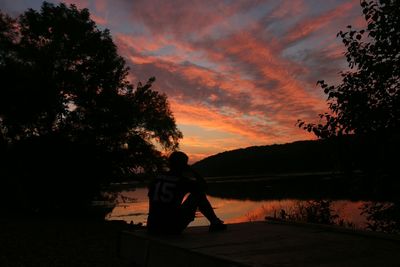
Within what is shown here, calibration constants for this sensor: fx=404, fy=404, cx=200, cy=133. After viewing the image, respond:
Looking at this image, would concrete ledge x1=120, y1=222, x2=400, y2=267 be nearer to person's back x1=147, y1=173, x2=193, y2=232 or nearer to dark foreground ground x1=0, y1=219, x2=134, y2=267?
person's back x1=147, y1=173, x2=193, y2=232

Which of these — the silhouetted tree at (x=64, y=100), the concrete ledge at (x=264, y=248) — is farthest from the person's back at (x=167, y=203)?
the silhouetted tree at (x=64, y=100)

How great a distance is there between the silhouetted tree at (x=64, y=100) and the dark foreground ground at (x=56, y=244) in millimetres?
4739

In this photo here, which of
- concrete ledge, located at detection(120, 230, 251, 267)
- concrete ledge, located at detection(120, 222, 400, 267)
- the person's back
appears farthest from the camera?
the person's back

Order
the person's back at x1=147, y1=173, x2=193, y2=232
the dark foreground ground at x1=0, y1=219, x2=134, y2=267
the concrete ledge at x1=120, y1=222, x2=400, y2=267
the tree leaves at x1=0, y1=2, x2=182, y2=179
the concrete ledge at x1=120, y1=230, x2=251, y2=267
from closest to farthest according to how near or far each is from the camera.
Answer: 1. the concrete ledge at x1=120, y1=222, x2=400, y2=267
2. the concrete ledge at x1=120, y1=230, x2=251, y2=267
3. the person's back at x1=147, y1=173, x2=193, y2=232
4. the dark foreground ground at x1=0, y1=219, x2=134, y2=267
5. the tree leaves at x1=0, y1=2, x2=182, y2=179

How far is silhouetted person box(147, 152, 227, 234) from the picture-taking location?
658 centimetres

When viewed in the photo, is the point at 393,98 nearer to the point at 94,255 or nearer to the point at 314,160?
the point at 94,255

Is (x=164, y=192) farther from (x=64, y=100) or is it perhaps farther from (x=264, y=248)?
(x=64, y=100)

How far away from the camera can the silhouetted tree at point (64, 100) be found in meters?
24.6

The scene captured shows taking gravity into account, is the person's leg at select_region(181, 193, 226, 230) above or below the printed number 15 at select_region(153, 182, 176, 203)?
below

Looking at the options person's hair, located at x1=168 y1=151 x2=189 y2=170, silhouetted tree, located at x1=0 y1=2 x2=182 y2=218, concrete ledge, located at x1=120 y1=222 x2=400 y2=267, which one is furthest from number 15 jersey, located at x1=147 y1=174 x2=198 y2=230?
silhouetted tree, located at x1=0 y1=2 x2=182 y2=218

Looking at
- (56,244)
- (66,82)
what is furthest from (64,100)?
(56,244)

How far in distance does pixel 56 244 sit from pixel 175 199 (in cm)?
1092

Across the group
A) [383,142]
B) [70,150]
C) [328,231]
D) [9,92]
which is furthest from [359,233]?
[9,92]

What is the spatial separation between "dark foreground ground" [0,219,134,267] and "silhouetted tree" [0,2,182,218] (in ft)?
15.5
